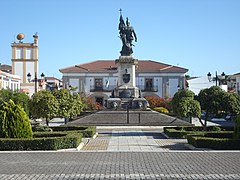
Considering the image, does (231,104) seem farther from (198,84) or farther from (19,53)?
(198,84)

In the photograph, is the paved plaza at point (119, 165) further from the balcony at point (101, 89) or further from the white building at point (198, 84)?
the white building at point (198, 84)

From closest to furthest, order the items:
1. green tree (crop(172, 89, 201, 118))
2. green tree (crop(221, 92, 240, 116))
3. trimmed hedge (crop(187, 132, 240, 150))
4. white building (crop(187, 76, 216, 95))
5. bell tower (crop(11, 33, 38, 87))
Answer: trimmed hedge (crop(187, 132, 240, 150))
green tree (crop(221, 92, 240, 116))
green tree (crop(172, 89, 201, 118))
bell tower (crop(11, 33, 38, 87))
white building (crop(187, 76, 216, 95))

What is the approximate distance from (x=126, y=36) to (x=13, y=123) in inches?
1176

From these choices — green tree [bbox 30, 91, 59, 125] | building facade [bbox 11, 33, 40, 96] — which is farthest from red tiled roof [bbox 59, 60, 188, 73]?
green tree [bbox 30, 91, 59, 125]

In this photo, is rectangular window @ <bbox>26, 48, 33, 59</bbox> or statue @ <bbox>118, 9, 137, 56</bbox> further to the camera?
rectangular window @ <bbox>26, 48, 33, 59</bbox>

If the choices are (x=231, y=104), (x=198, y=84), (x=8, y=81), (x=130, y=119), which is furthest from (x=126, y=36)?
(x=198, y=84)

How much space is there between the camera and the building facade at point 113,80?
80.4 meters

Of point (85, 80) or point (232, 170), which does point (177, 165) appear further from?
point (85, 80)

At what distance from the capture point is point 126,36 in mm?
45719

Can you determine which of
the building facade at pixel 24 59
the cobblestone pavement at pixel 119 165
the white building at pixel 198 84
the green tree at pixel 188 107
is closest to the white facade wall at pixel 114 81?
the building facade at pixel 24 59

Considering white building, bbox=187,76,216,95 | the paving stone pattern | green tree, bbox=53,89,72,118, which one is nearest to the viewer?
green tree, bbox=53,89,72,118

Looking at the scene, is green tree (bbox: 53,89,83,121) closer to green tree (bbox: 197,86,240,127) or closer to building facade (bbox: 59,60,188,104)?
green tree (bbox: 197,86,240,127)

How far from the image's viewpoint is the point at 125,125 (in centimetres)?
3438

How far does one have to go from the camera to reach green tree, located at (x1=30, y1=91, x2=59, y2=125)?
25047 millimetres
